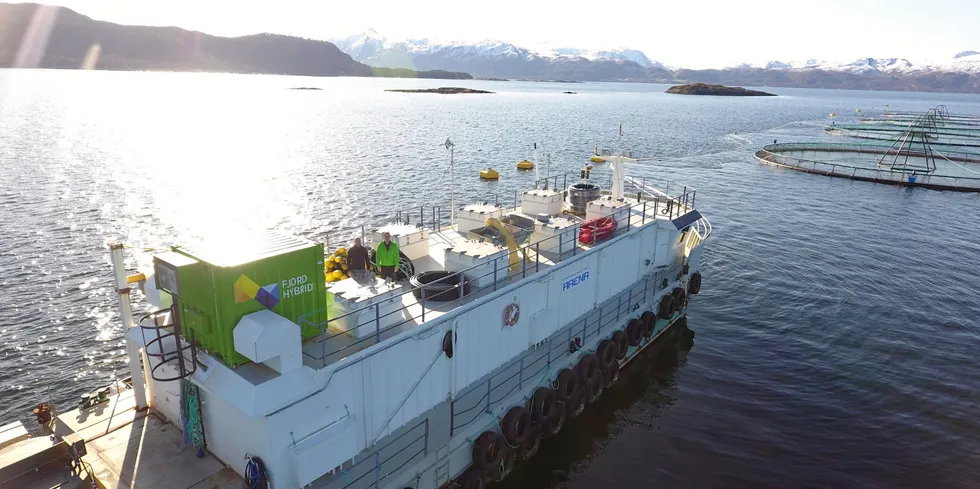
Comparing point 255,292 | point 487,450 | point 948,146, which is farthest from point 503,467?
point 948,146

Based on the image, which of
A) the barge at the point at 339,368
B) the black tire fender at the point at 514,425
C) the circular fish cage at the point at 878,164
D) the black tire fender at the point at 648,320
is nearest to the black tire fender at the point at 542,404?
the barge at the point at 339,368

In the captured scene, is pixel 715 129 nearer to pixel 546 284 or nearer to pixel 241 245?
pixel 546 284

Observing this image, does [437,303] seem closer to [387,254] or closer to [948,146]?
[387,254]

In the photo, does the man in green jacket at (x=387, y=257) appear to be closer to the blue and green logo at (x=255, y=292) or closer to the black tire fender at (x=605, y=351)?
the blue and green logo at (x=255, y=292)

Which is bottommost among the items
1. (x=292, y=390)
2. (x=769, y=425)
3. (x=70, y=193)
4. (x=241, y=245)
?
(x=769, y=425)

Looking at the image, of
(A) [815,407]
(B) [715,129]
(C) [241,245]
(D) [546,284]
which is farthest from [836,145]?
(C) [241,245]

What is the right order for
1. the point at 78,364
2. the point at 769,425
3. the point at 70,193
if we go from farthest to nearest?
the point at 70,193
the point at 78,364
the point at 769,425

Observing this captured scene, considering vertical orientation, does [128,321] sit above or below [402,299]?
below
